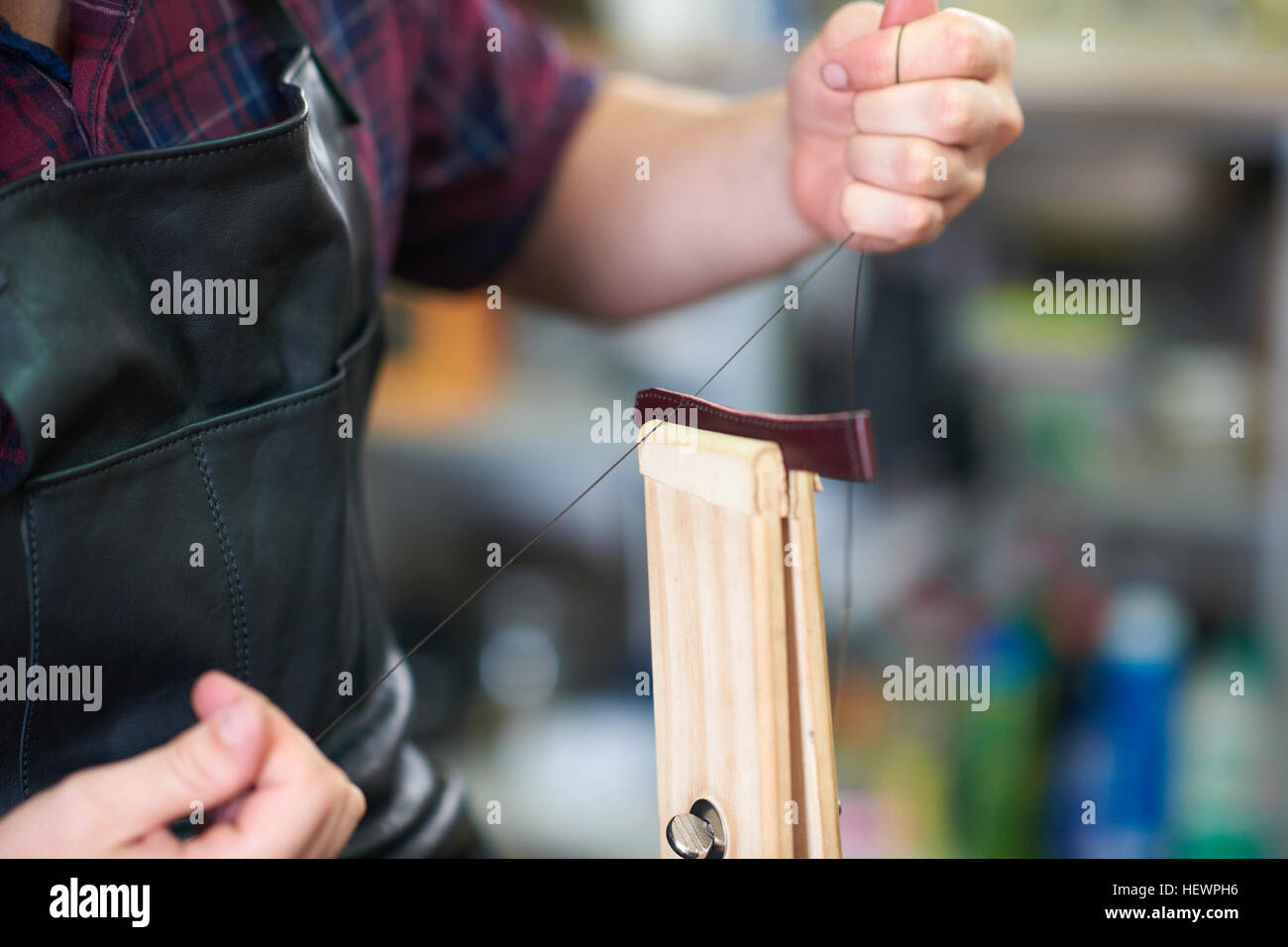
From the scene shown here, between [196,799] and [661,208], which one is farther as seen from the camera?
[661,208]

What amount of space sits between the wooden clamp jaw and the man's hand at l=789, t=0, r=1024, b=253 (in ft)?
0.56

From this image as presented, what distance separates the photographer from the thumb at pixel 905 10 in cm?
54

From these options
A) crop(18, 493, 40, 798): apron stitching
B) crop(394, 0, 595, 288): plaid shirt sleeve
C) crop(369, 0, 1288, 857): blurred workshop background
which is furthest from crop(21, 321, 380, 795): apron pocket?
crop(369, 0, 1288, 857): blurred workshop background

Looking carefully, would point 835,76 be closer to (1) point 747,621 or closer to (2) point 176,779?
(1) point 747,621

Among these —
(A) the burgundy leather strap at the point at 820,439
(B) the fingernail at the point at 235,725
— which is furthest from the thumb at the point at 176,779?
(A) the burgundy leather strap at the point at 820,439

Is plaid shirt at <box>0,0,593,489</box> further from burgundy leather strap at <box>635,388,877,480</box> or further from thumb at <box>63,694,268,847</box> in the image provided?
burgundy leather strap at <box>635,388,877,480</box>

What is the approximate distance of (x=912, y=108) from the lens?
0.55 m

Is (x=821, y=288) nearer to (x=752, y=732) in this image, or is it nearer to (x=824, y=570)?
(x=824, y=570)

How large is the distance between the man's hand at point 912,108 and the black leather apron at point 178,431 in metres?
0.28

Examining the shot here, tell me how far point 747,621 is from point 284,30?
45cm

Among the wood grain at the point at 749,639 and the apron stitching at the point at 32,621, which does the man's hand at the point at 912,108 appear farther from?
the apron stitching at the point at 32,621

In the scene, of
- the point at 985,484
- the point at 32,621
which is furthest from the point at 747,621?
the point at 985,484

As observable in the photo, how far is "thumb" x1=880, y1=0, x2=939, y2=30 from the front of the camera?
0.54 metres
